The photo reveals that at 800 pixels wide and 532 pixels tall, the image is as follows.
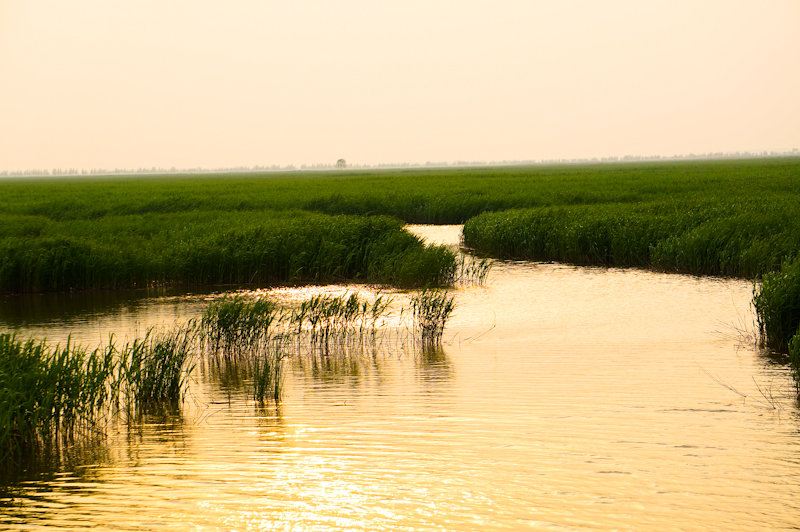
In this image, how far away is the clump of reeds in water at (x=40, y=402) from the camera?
9.39m

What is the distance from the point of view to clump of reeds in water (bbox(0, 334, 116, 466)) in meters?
9.39

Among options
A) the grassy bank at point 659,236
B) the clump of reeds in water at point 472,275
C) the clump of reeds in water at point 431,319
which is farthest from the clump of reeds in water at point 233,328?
the grassy bank at point 659,236

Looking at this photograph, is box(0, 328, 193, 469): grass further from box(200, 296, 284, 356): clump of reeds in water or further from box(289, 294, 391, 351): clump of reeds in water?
box(289, 294, 391, 351): clump of reeds in water

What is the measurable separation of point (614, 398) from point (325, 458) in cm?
453

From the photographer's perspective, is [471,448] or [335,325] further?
[335,325]

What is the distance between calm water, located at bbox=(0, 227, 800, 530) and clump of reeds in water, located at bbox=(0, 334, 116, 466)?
1.92ft

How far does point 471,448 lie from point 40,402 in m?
5.38

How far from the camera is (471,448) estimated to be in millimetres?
9242

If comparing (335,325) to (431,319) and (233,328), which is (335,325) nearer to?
(431,319)

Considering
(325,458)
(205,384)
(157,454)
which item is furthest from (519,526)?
(205,384)

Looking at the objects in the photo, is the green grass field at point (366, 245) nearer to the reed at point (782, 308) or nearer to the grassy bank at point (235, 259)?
the grassy bank at point (235, 259)

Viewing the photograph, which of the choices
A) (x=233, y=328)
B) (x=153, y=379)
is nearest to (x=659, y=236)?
(x=233, y=328)

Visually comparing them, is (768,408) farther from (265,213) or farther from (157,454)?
(265,213)

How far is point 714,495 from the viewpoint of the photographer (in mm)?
Answer: 7777
